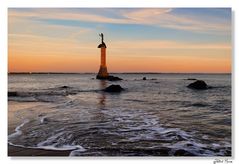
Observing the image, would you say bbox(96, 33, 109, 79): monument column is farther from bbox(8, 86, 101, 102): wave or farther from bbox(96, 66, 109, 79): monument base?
bbox(8, 86, 101, 102): wave

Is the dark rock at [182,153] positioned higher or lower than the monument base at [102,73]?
lower

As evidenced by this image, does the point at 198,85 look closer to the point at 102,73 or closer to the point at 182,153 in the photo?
the point at 182,153

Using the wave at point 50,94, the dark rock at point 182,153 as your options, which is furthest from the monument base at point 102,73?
the dark rock at point 182,153

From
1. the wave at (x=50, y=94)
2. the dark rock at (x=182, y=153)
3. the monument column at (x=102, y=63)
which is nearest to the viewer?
the dark rock at (x=182, y=153)

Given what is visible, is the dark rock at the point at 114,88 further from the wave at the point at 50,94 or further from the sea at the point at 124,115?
the wave at the point at 50,94

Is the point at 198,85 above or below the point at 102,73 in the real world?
below

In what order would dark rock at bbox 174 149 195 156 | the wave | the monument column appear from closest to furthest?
dark rock at bbox 174 149 195 156 → the monument column → the wave

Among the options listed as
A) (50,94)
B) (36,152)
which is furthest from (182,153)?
(50,94)

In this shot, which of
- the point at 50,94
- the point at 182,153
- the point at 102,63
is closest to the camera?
the point at 182,153

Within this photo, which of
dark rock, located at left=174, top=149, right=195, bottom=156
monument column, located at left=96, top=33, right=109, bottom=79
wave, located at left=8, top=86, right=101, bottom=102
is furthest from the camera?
wave, located at left=8, top=86, right=101, bottom=102

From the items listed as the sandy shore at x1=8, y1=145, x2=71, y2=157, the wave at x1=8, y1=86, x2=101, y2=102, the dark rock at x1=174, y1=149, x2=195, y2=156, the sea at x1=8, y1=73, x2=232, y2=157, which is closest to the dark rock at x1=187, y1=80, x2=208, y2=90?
the sea at x1=8, y1=73, x2=232, y2=157
